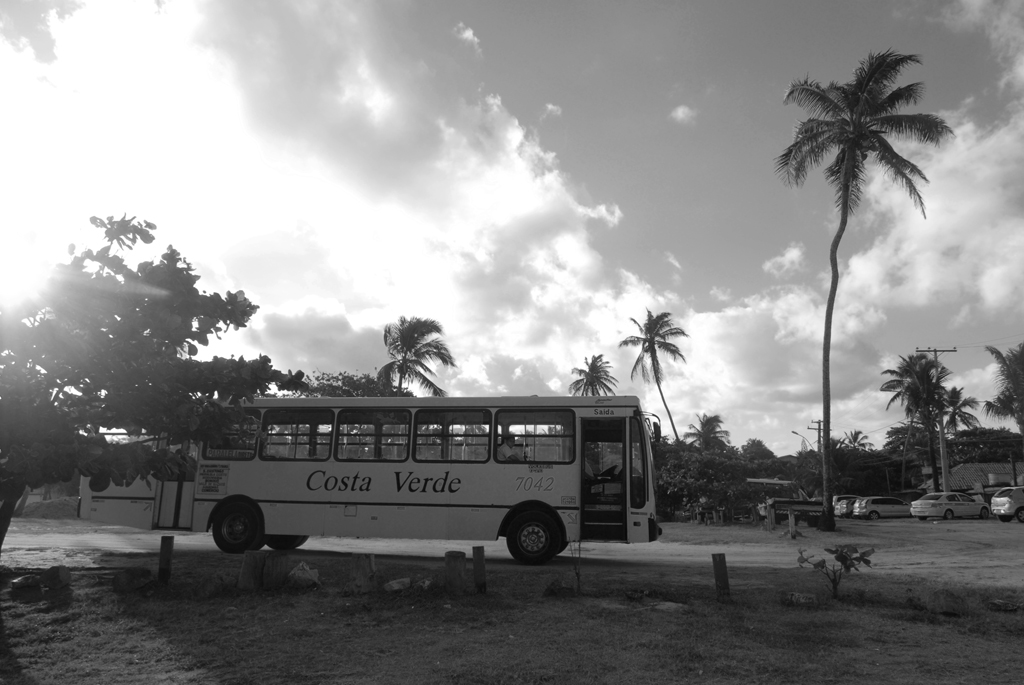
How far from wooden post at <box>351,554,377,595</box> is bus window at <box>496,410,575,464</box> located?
450 centimetres

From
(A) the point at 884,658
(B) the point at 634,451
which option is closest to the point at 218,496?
(B) the point at 634,451

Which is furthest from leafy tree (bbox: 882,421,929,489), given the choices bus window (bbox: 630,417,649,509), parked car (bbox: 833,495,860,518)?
bus window (bbox: 630,417,649,509)

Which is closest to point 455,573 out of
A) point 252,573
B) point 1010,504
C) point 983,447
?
point 252,573

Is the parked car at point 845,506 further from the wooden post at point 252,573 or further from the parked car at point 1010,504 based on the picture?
the wooden post at point 252,573

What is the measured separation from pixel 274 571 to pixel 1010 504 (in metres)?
37.7

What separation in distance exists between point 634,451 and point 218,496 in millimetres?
8152

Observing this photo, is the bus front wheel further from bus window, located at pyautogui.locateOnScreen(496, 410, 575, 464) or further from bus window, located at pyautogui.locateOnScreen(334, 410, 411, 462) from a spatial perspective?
bus window, located at pyautogui.locateOnScreen(496, 410, 575, 464)

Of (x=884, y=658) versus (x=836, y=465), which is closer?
(x=884, y=658)

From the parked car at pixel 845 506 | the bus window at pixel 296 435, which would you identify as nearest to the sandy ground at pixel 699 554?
the bus window at pixel 296 435

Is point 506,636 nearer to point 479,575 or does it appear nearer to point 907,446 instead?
point 479,575

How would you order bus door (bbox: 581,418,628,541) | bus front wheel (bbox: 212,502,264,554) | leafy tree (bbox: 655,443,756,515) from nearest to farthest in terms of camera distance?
bus door (bbox: 581,418,628,541)
bus front wheel (bbox: 212,502,264,554)
leafy tree (bbox: 655,443,756,515)

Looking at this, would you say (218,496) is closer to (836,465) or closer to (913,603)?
(913,603)

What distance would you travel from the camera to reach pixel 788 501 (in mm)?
30797

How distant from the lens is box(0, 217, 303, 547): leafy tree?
8.95 metres
